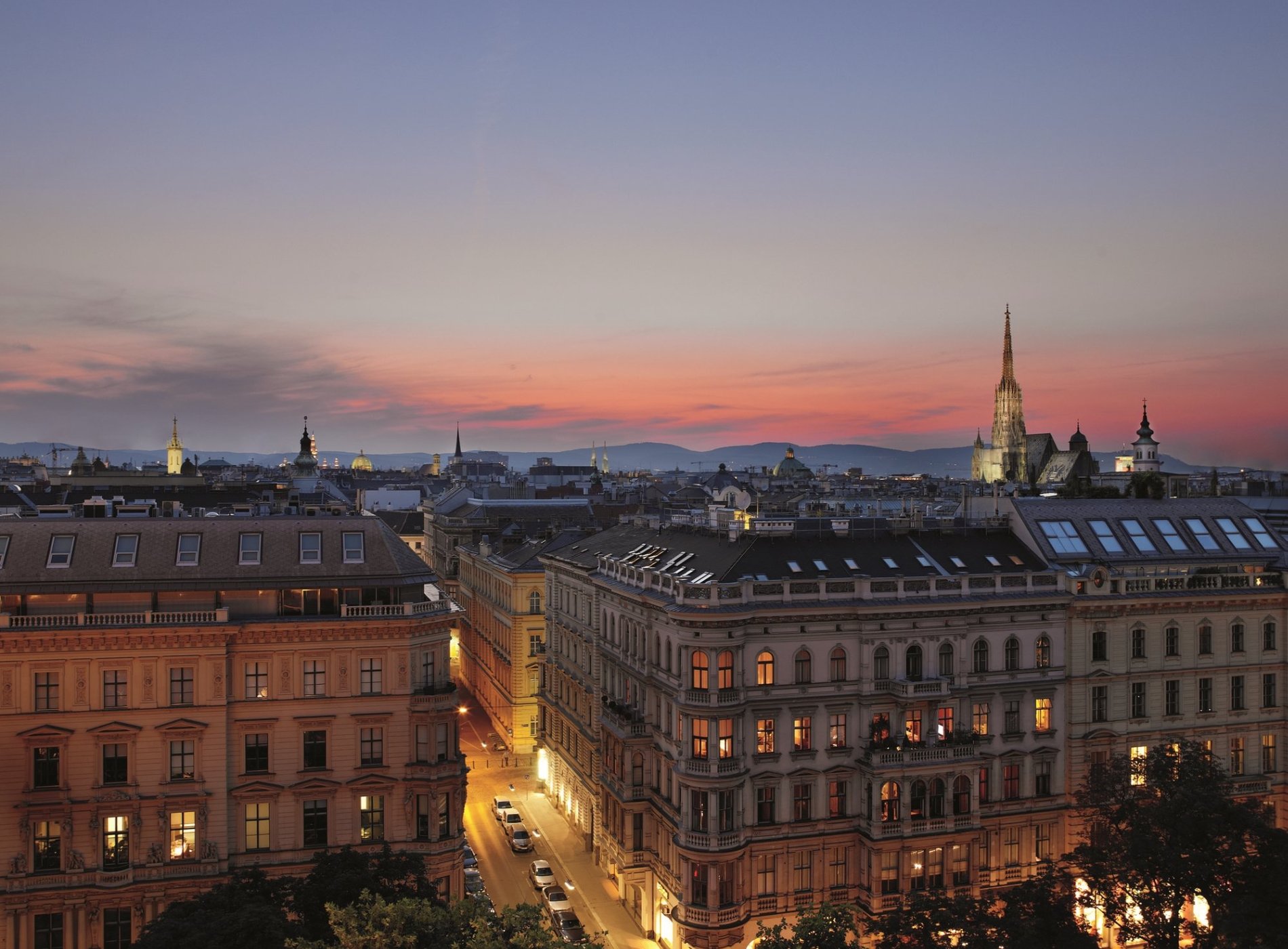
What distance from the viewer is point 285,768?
5469 centimetres

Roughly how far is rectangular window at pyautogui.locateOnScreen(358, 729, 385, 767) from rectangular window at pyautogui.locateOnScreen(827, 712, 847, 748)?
24.1m

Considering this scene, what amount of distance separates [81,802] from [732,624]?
110ft

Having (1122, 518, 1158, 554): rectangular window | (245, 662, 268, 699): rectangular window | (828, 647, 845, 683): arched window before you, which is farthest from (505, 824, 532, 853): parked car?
(1122, 518, 1158, 554): rectangular window

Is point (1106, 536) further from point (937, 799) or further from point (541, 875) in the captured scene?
point (541, 875)

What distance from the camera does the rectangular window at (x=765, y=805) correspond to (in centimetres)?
5694

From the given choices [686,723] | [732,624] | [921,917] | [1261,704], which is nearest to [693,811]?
[686,723]

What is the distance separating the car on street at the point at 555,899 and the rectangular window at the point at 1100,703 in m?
33.7

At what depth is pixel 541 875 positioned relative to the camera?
6719cm

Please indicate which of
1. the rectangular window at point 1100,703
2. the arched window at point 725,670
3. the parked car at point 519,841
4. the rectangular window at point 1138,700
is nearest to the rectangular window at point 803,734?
the arched window at point 725,670

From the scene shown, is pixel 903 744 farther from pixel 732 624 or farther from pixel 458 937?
pixel 458 937

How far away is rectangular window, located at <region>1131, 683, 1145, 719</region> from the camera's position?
64875 mm

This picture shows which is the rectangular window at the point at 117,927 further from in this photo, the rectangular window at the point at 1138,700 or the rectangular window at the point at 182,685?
the rectangular window at the point at 1138,700

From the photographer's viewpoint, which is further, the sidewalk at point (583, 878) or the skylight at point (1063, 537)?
the skylight at point (1063, 537)

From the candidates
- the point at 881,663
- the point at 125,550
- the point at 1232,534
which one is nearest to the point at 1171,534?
the point at 1232,534
